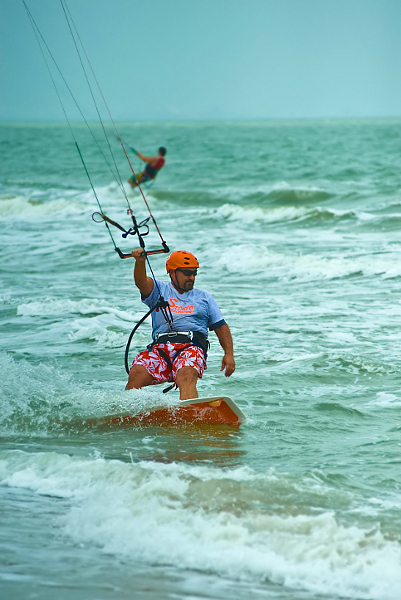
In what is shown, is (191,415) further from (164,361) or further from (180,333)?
(180,333)

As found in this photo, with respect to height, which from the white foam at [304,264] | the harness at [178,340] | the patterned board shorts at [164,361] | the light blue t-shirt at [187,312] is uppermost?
the light blue t-shirt at [187,312]

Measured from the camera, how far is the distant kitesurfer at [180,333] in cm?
611

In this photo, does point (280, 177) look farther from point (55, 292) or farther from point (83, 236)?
point (55, 292)

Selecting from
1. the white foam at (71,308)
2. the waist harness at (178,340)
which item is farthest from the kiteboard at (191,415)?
the white foam at (71,308)

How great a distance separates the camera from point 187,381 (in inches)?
236

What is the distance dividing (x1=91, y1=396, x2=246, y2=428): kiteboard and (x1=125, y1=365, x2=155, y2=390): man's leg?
237 millimetres

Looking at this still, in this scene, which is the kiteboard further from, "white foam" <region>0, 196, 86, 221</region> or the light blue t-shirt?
"white foam" <region>0, 196, 86, 221</region>

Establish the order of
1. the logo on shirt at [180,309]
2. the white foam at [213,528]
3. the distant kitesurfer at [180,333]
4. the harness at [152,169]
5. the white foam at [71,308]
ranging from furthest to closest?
the harness at [152,169] → the white foam at [71,308] → the logo on shirt at [180,309] → the distant kitesurfer at [180,333] → the white foam at [213,528]

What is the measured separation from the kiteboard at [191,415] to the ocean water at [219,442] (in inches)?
3.4

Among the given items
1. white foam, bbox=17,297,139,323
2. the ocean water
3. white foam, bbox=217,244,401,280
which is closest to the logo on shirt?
the ocean water

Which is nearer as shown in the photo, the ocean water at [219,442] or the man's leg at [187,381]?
the ocean water at [219,442]

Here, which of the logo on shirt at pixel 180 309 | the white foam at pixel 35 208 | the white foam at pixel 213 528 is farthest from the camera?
the white foam at pixel 35 208

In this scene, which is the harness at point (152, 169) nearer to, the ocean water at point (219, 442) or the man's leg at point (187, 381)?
the ocean water at point (219, 442)

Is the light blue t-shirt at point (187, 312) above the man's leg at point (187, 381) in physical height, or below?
above
